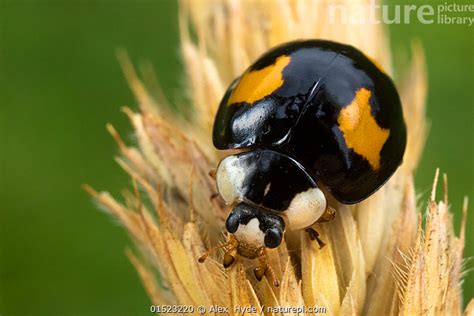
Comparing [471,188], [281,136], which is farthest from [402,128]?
[471,188]

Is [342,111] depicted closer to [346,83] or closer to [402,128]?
[346,83]

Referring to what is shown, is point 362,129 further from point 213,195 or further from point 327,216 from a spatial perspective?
point 213,195

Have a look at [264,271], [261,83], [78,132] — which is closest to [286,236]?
[264,271]

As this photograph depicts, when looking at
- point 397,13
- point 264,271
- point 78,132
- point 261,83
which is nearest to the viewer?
point 264,271

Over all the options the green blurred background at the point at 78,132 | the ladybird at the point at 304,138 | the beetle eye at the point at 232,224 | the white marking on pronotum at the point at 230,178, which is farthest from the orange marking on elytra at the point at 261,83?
the green blurred background at the point at 78,132

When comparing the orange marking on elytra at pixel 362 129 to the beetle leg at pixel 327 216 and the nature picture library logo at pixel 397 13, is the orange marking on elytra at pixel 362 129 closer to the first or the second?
the beetle leg at pixel 327 216
